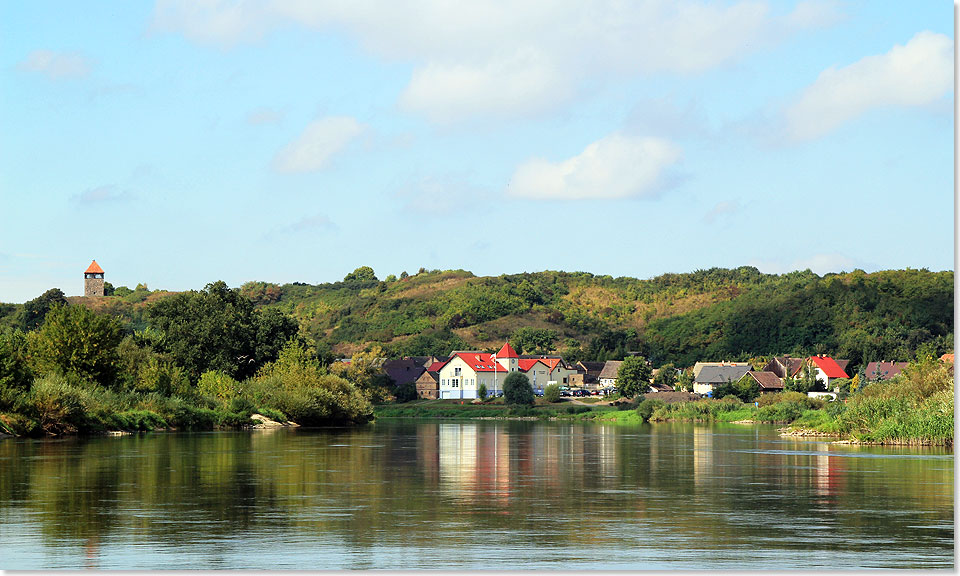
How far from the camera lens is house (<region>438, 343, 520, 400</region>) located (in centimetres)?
12425

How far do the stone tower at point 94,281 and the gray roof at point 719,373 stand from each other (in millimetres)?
→ 85959

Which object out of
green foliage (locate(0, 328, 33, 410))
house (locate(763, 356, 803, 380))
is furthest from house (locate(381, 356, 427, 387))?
green foliage (locate(0, 328, 33, 410))

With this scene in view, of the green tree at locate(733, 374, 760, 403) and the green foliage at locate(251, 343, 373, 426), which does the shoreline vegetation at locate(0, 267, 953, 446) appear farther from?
the green tree at locate(733, 374, 760, 403)

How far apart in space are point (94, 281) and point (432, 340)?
49.3 m

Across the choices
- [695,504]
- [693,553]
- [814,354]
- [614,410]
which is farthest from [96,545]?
[814,354]

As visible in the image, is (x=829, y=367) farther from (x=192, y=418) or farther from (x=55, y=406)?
(x=55, y=406)

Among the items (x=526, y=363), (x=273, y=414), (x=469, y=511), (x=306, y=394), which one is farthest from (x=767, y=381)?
(x=469, y=511)

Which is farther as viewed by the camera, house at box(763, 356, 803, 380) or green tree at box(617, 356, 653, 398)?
house at box(763, 356, 803, 380)

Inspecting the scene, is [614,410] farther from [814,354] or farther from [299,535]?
[299,535]

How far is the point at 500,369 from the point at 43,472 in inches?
4219

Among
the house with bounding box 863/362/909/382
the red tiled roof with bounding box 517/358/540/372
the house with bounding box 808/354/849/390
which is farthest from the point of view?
the red tiled roof with bounding box 517/358/540/372

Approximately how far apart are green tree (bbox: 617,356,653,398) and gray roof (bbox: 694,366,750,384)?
12.9 metres

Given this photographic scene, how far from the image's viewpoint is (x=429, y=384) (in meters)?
128

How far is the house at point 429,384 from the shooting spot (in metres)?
126
